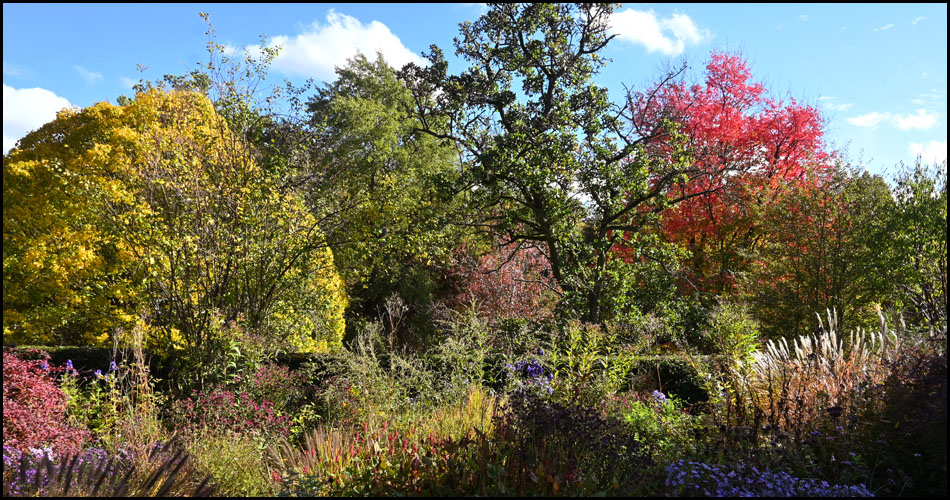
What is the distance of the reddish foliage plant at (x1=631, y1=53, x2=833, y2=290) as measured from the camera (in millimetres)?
11555

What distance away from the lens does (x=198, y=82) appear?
743cm

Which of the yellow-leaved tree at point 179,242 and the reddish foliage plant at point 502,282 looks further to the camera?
the reddish foliage plant at point 502,282

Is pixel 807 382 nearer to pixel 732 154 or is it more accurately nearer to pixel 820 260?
pixel 820 260

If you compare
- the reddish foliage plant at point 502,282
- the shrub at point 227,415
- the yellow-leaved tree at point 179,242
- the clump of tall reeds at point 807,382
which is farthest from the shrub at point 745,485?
the reddish foliage plant at point 502,282

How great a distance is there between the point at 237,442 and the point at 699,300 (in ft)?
26.7

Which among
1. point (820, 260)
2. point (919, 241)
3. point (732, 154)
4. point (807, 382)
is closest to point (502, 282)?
point (732, 154)

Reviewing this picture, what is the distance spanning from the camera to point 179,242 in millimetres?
6355

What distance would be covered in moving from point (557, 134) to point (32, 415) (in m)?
7.04

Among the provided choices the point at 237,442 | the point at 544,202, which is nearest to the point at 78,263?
the point at 237,442

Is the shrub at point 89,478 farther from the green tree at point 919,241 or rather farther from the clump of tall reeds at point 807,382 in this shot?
the green tree at point 919,241

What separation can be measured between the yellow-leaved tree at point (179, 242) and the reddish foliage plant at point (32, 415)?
4.25ft

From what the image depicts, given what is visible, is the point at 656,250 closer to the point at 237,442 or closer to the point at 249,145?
the point at 249,145

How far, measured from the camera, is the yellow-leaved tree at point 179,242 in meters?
6.51

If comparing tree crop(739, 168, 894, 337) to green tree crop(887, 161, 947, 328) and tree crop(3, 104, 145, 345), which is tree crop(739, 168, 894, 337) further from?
tree crop(3, 104, 145, 345)
